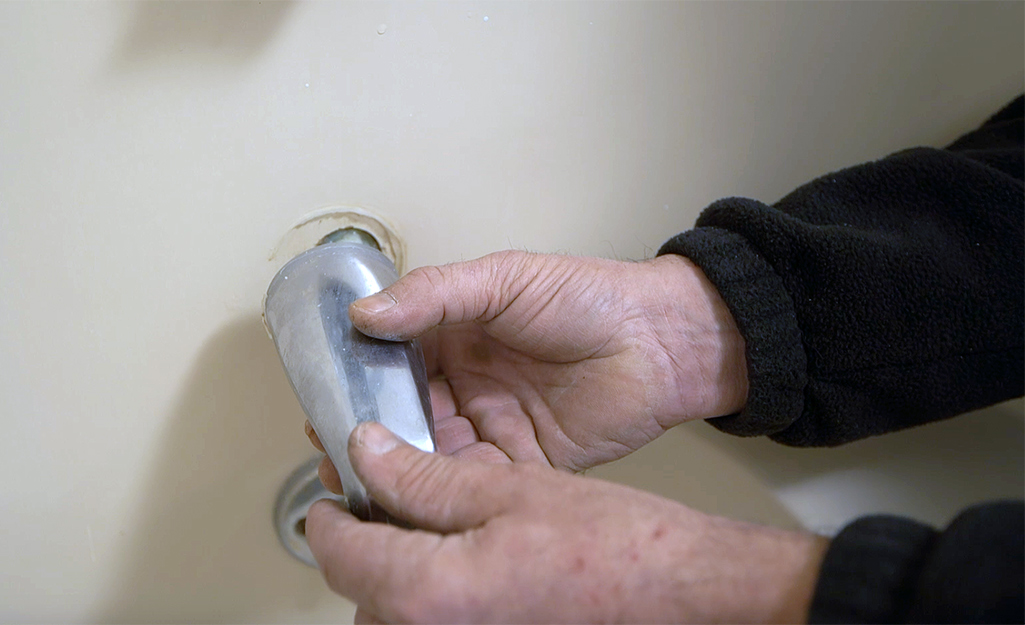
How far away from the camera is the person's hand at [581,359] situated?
12.4 inches

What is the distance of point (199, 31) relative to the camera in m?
0.25

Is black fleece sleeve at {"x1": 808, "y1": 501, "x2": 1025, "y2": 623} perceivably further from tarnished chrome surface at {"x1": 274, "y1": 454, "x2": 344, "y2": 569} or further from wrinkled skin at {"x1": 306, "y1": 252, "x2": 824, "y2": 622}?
tarnished chrome surface at {"x1": 274, "y1": 454, "x2": 344, "y2": 569}

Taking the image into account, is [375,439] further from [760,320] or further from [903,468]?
[903,468]

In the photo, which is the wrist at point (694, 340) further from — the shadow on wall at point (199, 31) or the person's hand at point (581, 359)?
the shadow on wall at point (199, 31)

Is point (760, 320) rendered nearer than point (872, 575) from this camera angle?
No

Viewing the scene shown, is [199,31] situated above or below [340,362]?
above

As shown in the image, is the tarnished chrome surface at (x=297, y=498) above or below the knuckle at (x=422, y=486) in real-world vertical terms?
below

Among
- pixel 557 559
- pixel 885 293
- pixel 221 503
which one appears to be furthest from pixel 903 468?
pixel 221 503

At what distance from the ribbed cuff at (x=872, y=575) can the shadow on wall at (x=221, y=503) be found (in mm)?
241

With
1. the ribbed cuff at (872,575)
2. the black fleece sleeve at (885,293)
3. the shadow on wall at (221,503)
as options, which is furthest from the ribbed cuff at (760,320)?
the shadow on wall at (221,503)

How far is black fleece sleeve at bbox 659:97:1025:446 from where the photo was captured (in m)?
0.31

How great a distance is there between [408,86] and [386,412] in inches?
5.1

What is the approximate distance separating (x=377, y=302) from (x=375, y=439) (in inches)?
2.1

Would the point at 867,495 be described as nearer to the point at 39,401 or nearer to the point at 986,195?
the point at 986,195
